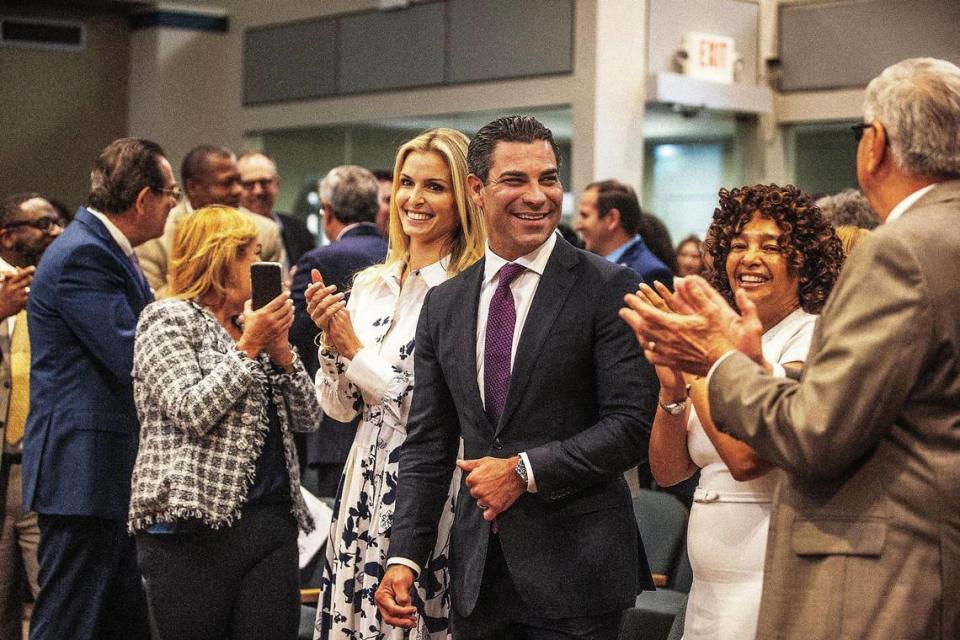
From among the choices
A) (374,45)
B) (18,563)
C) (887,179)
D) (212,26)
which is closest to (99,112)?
(212,26)

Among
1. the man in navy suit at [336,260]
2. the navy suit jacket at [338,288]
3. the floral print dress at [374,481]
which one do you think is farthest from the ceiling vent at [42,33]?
the floral print dress at [374,481]

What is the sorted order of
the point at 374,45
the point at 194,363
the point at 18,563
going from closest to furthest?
the point at 194,363 < the point at 18,563 < the point at 374,45

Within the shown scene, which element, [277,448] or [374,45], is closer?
[277,448]

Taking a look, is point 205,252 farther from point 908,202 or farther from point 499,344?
point 908,202

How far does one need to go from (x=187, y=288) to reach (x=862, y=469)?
2.16 metres

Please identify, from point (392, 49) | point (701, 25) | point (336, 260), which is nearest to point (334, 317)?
point (336, 260)

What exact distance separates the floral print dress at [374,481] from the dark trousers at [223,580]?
0.21 meters

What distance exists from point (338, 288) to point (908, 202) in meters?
3.52

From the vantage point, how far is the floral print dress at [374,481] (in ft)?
10.6

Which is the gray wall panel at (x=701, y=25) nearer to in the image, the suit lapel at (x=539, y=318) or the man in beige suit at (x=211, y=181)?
the man in beige suit at (x=211, y=181)

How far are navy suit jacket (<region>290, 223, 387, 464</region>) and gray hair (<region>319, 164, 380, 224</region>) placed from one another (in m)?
0.27

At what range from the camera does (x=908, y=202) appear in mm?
2199

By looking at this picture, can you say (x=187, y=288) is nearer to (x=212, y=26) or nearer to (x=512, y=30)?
(x=512, y=30)

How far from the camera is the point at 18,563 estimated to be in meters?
4.77
